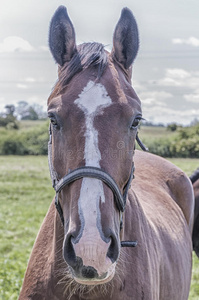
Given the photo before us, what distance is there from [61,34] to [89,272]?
59.4 inches

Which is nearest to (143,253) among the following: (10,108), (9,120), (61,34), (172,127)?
(61,34)

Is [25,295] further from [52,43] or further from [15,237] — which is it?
[15,237]

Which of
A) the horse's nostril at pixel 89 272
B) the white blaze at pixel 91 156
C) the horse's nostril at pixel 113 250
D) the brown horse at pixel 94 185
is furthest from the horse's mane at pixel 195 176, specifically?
the horse's nostril at pixel 89 272

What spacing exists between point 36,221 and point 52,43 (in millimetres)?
9105

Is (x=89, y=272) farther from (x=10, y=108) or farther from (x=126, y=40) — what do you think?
(x=10, y=108)

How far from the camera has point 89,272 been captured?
5.94 feet

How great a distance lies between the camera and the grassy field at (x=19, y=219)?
5.92 m

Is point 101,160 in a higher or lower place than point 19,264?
higher

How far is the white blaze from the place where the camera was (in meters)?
1.83

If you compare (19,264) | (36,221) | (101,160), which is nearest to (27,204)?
(36,221)

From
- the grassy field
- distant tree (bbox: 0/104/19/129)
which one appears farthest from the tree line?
the grassy field

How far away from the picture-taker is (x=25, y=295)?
8.14 feet

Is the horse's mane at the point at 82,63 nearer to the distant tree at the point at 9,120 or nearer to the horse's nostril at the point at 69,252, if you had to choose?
the horse's nostril at the point at 69,252

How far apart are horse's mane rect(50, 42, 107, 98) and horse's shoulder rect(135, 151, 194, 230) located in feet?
6.54
